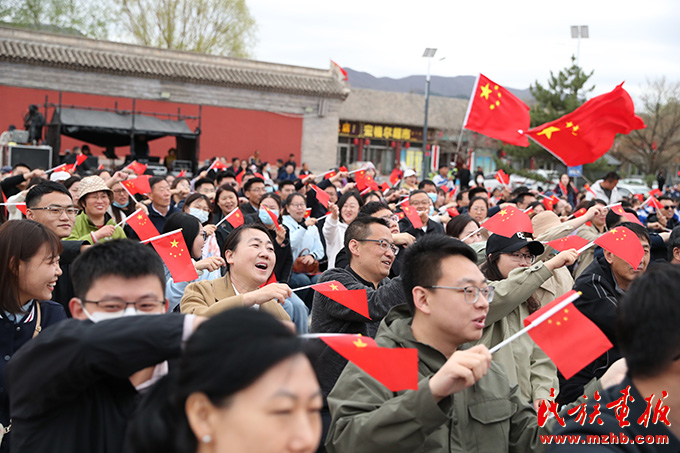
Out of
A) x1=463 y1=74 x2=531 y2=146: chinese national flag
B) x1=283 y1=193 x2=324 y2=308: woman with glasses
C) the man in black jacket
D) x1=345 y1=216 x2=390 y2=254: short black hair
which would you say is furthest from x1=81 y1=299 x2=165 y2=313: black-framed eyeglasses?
x1=463 y1=74 x2=531 y2=146: chinese national flag

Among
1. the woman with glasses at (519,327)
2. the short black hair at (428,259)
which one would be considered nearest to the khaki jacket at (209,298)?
the short black hair at (428,259)

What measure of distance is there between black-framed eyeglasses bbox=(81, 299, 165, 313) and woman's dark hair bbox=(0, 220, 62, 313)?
1.13m

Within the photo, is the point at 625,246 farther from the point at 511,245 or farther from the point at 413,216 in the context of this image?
the point at 413,216

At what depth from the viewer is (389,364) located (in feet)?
7.35

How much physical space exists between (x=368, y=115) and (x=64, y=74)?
1814cm

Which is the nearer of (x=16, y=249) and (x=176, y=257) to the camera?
(x=16, y=249)

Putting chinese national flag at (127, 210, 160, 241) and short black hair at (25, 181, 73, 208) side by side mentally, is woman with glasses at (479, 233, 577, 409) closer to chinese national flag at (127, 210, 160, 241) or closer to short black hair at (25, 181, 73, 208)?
chinese national flag at (127, 210, 160, 241)

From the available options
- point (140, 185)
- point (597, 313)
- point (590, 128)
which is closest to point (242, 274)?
point (597, 313)

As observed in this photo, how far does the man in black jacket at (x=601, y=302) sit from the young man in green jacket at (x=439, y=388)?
4.19 ft

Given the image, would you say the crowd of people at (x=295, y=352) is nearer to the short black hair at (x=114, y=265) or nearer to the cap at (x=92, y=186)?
the short black hair at (x=114, y=265)

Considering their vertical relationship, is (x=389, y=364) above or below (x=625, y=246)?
below

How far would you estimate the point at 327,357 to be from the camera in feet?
11.7

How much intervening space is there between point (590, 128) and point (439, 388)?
21.4 ft

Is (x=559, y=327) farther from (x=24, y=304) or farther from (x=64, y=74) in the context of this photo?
(x=64, y=74)
